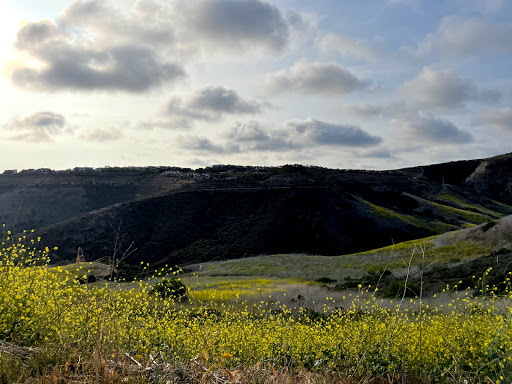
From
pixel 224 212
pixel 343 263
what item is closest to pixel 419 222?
pixel 224 212

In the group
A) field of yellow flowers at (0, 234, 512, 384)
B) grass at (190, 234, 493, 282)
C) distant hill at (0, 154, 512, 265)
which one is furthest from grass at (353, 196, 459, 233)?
field of yellow flowers at (0, 234, 512, 384)

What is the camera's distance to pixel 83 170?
12038 cm

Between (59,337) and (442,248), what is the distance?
41672 millimetres

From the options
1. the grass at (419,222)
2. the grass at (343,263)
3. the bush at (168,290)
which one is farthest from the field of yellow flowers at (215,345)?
the grass at (419,222)

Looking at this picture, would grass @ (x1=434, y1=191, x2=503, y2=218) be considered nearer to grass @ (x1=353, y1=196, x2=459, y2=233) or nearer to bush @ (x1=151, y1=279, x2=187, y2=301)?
grass @ (x1=353, y1=196, x2=459, y2=233)

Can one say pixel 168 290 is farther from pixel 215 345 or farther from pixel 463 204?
pixel 463 204

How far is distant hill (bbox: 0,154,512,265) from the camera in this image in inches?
2795

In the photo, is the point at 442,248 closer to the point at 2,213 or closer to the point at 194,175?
the point at 194,175

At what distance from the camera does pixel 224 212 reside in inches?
3243

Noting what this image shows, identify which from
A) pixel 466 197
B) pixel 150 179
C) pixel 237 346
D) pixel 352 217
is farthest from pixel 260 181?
pixel 237 346

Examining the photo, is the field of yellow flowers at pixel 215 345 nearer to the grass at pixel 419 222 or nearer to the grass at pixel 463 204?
the grass at pixel 419 222

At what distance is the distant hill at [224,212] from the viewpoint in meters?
71.0

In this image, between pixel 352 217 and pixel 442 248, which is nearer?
pixel 442 248

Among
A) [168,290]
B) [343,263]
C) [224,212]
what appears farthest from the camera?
[224,212]
